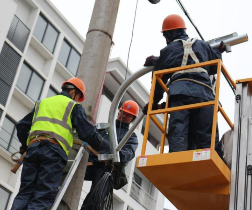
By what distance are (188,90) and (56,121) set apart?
1.76 m

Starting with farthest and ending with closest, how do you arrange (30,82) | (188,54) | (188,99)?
(30,82)
(188,54)
(188,99)

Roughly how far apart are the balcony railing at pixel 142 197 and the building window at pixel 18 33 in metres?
10.6

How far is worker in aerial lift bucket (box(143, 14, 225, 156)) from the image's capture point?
745cm

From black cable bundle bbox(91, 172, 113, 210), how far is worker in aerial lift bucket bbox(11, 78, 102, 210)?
0.71m

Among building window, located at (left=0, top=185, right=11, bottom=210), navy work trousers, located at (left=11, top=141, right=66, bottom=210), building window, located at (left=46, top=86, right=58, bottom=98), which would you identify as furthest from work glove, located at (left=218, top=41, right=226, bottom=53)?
building window, located at (left=46, top=86, right=58, bottom=98)

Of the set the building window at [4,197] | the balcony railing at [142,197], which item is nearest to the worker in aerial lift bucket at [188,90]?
the building window at [4,197]

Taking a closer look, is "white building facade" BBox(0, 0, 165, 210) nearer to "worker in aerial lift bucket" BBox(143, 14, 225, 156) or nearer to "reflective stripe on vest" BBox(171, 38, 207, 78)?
"worker in aerial lift bucket" BBox(143, 14, 225, 156)

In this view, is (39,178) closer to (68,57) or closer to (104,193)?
(104,193)

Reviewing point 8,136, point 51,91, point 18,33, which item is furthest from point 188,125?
point 51,91

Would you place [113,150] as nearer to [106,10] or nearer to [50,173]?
[50,173]

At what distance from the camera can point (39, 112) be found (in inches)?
288

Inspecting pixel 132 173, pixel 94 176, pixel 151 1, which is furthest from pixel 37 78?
pixel 94 176

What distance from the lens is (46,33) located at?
1231 inches

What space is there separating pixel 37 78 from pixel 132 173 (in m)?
8.52
